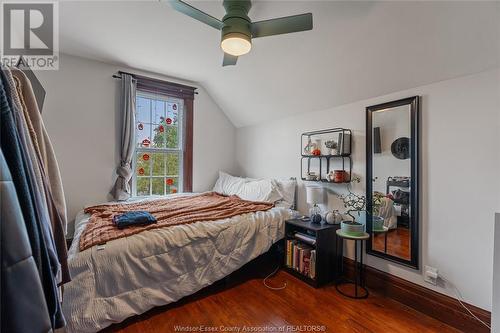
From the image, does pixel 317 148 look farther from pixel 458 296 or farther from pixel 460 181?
pixel 458 296

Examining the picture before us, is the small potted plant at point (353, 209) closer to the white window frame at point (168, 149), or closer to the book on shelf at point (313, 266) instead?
the book on shelf at point (313, 266)

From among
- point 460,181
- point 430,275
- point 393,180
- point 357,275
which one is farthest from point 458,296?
point 393,180

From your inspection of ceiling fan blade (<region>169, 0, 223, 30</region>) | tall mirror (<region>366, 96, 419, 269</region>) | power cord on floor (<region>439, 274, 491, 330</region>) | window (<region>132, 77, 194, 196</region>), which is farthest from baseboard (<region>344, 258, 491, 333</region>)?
window (<region>132, 77, 194, 196</region>)

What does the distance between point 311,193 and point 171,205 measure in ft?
5.34

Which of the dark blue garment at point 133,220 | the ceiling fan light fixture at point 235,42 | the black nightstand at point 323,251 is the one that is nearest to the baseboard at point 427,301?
the black nightstand at point 323,251

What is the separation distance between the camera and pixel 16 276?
535 millimetres

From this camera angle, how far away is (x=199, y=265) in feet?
6.88

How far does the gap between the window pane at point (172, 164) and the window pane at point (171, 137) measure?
0.49 ft

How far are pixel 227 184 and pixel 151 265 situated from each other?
2.04 metres

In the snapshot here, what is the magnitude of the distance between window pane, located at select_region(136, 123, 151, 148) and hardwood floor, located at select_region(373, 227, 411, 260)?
3204mm

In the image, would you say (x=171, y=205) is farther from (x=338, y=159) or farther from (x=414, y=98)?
(x=414, y=98)

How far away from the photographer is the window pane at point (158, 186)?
3.61 metres

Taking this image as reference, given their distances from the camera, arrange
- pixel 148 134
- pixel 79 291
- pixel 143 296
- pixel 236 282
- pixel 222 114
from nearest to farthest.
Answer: pixel 79 291, pixel 143 296, pixel 236 282, pixel 148 134, pixel 222 114

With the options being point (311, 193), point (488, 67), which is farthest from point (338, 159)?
point (488, 67)
